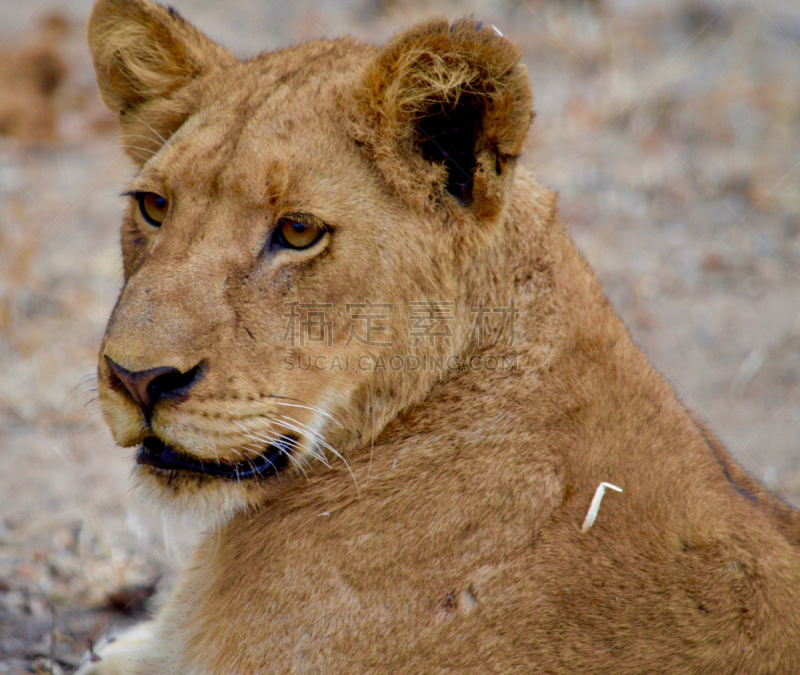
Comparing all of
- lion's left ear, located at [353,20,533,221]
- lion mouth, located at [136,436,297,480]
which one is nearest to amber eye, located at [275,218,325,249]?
lion's left ear, located at [353,20,533,221]

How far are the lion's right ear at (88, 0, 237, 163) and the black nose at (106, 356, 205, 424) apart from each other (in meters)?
1.11

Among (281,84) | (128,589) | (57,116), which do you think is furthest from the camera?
(57,116)

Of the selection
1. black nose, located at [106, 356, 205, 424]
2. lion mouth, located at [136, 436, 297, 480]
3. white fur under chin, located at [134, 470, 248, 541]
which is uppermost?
black nose, located at [106, 356, 205, 424]

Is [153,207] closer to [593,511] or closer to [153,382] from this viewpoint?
[153,382]

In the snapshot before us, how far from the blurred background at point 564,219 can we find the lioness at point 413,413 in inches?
25.9

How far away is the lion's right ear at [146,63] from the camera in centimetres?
320

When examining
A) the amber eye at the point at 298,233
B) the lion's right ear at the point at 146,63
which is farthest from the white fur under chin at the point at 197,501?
the lion's right ear at the point at 146,63

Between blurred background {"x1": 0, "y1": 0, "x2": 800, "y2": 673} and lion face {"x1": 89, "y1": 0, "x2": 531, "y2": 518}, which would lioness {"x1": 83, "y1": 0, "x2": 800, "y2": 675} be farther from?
blurred background {"x1": 0, "y1": 0, "x2": 800, "y2": 673}

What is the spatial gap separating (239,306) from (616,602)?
1.38 m

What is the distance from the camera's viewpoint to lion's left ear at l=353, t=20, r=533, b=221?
2523 millimetres

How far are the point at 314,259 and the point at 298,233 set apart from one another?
9cm

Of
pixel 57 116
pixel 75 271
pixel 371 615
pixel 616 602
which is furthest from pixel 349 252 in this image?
pixel 57 116

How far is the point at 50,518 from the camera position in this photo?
16.1ft

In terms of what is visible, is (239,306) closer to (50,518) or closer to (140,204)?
(140,204)
